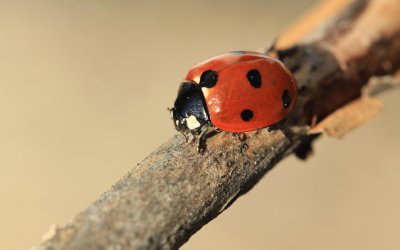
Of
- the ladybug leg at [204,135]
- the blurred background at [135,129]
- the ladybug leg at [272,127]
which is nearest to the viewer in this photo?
the ladybug leg at [204,135]

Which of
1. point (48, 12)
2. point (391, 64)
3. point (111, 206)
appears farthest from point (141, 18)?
point (111, 206)

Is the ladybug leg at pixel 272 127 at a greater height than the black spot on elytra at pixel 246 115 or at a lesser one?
lesser

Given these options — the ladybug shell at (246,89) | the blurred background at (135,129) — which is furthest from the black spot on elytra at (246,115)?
the blurred background at (135,129)

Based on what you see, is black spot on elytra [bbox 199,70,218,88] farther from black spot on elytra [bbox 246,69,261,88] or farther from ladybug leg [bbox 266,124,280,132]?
ladybug leg [bbox 266,124,280,132]

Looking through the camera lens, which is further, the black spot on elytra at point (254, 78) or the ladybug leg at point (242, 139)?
the black spot on elytra at point (254, 78)

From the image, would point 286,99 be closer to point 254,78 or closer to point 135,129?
point 254,78

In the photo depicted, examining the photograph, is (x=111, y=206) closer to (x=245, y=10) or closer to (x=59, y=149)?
(x=59, y=149)

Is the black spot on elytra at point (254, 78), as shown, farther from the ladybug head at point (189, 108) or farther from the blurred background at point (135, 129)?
the blurred background at point (135, 129)

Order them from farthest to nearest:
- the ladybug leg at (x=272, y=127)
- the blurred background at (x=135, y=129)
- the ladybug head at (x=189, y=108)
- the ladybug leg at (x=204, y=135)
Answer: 1. the blurred background at (x=135, y=129)
2. the ladybug head at (x=189, y=108)
3. the ladybug leg at (x=272, y=127)
4. the ladybug leg at (x=204, y=135)

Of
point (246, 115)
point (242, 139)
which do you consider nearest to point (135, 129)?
point (246, 115)
